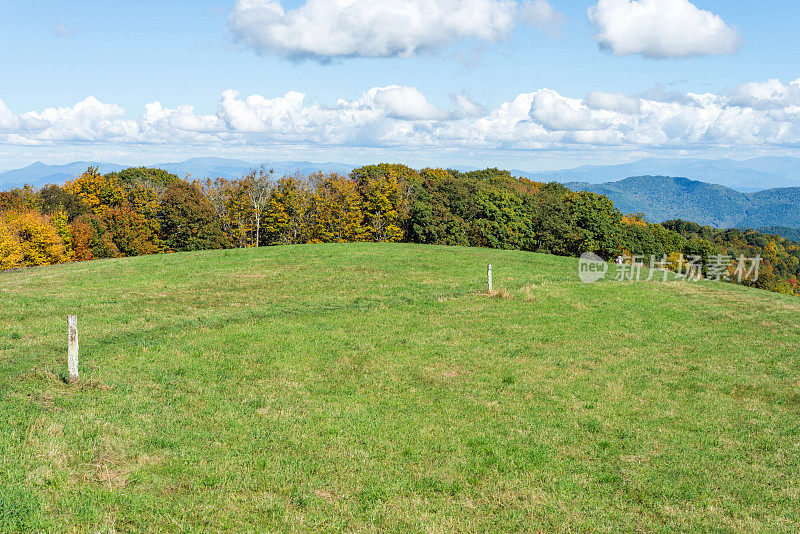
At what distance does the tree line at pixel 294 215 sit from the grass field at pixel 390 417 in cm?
5181

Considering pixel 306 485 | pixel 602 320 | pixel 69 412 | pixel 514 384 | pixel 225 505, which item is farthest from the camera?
pixel 602 320

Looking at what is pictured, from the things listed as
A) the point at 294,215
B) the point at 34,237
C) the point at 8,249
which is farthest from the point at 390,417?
the point at 294,215

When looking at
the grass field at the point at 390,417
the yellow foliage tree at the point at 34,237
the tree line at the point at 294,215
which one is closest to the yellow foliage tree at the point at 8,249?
the yellow foliage tree at the point at 34,237

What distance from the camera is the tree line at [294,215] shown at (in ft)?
239

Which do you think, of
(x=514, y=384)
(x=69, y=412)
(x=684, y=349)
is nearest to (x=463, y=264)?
(x=684, y=349)

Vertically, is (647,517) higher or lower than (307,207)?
lower

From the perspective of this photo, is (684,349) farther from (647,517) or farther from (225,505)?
(225,505)

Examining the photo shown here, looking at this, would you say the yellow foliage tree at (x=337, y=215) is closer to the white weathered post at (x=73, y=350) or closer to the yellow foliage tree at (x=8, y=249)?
the yellow foliage tree at (x=8, y=249)

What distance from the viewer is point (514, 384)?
53.6 feet

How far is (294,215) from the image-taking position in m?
81.2

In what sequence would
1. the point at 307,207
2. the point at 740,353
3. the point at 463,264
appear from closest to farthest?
the point at 740,353
the point at 463,264
the point at 307,207

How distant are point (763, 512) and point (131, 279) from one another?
116 feet

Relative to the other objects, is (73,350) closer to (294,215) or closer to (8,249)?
(8,249)

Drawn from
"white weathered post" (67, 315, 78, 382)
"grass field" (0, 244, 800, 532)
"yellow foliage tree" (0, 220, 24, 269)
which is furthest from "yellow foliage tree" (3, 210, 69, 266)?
"white weathered post" (67, 315, 78, 382)
